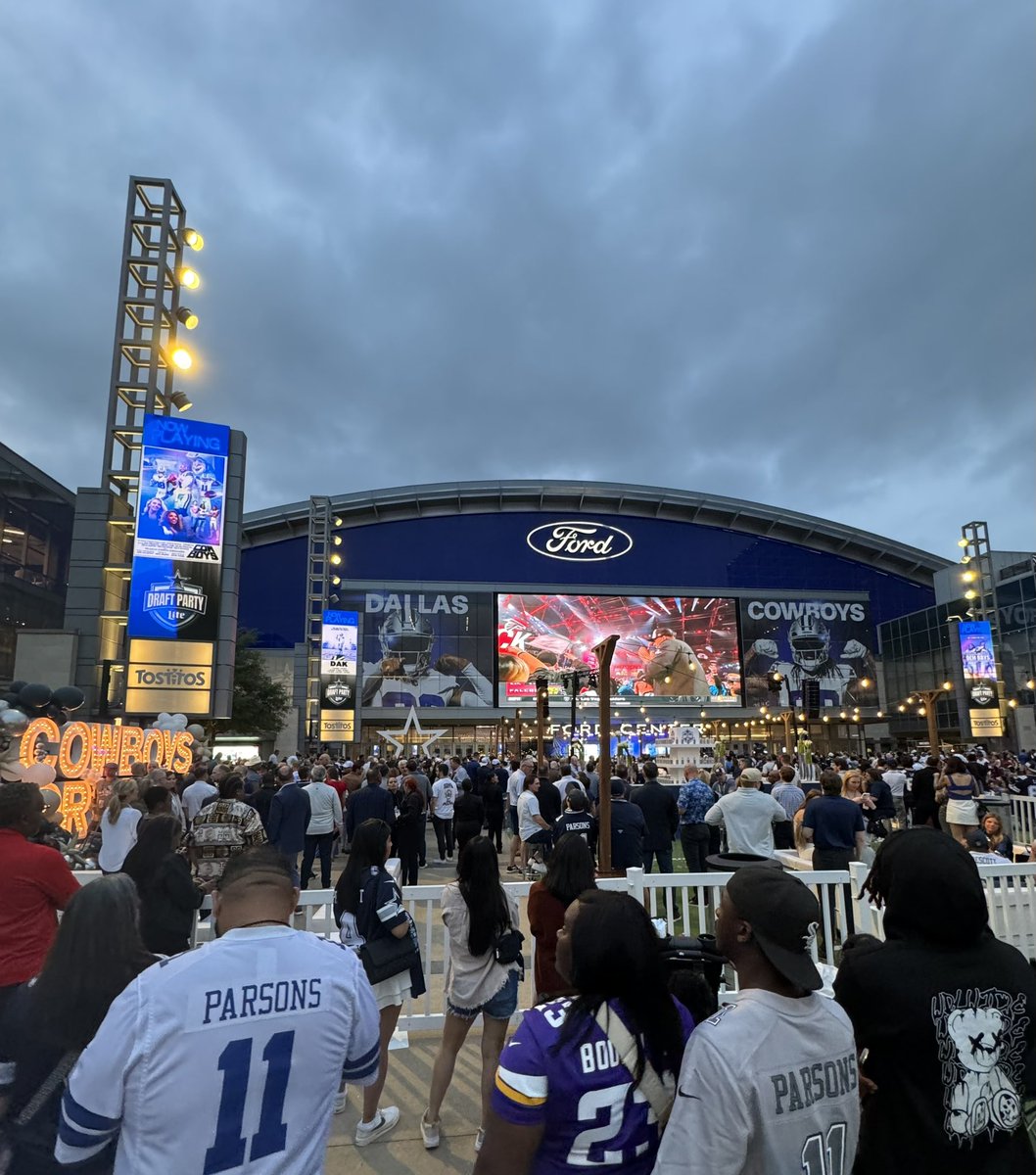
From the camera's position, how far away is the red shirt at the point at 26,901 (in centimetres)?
345

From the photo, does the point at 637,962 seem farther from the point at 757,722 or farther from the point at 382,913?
the point at 757,722

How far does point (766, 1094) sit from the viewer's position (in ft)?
5.73

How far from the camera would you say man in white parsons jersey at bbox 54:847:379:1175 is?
1.81 metres

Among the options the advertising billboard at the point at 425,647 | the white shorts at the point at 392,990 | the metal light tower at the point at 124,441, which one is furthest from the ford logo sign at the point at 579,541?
the white shorts at the point at 392,990

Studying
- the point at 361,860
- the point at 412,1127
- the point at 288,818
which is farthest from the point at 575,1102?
the point at 288,818

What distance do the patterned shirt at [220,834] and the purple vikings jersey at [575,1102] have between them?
5351mm

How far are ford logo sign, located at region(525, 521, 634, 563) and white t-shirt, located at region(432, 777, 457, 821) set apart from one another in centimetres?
4299

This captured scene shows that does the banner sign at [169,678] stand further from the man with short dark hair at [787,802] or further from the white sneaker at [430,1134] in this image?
the white sneaker at [430,1134]

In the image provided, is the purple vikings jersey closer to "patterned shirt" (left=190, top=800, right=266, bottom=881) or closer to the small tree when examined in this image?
"patterned shirt" (left=190, top=800, right=266, bottom=881)

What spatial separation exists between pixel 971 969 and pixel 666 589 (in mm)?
55642

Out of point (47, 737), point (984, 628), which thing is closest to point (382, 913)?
point (47, 737)

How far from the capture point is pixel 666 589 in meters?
56.9

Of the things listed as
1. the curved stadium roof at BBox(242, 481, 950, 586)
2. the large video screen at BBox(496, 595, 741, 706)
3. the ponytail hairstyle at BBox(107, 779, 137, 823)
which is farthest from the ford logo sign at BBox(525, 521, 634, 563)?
the ponytail hairstyle at BBox(107, 779, 137, 823)

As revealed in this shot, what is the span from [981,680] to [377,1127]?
115 feet
